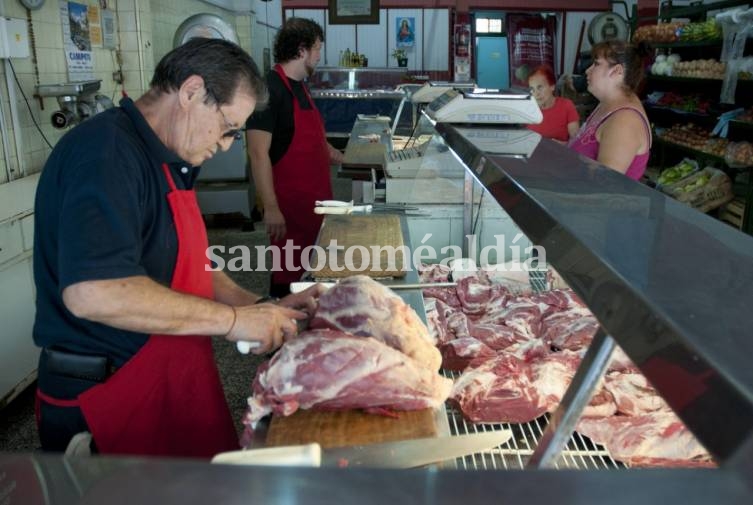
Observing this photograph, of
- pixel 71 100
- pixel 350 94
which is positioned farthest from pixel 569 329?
pixel 350 94

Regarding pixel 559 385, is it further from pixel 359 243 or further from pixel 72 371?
pixel 359 243

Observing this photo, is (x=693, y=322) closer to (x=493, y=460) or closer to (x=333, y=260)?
(x=493, y=460)

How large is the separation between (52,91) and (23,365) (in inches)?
76.7

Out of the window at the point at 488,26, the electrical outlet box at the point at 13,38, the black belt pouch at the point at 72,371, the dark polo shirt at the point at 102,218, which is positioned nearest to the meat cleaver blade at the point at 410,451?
the dark polo shirt at the point at 102,218

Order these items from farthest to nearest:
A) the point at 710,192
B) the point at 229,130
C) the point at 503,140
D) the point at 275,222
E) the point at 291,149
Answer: the point at 710,192, the point at 291,149, the point at 275,222, the point at 503,140, the point at 229,130

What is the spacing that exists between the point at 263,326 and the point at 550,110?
17.3ft

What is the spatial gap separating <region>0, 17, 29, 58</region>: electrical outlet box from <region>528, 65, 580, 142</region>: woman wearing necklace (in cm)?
416

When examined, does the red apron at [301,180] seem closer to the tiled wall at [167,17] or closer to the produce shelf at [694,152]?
the tiled wall at [167,17]

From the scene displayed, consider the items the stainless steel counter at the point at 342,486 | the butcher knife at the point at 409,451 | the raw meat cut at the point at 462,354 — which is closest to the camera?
the stainless steel counter at the point at 342,486

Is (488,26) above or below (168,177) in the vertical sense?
above

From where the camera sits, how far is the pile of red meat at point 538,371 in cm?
163

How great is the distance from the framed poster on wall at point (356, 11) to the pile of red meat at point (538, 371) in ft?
26.1

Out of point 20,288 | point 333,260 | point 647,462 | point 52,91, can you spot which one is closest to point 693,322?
point 647,462

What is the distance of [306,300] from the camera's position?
2.03 meters
